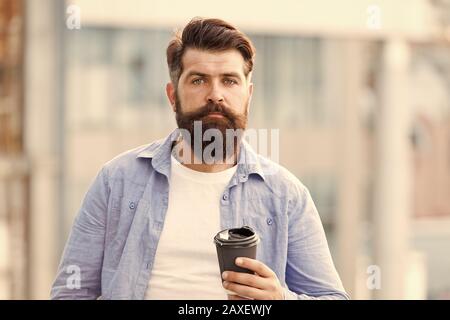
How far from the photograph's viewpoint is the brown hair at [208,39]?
1.53 meters

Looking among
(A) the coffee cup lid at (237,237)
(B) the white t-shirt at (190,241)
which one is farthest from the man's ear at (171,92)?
(A) the coffee cup lid at (237,237)

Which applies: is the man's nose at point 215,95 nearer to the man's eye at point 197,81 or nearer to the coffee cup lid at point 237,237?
the man's eye at point 197,81

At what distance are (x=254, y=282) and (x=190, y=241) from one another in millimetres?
146

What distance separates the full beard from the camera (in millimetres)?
1541

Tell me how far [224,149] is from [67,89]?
6.99 feet

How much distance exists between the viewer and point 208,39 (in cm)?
152

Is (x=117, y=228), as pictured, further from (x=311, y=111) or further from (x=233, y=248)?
(x=311, y=111)

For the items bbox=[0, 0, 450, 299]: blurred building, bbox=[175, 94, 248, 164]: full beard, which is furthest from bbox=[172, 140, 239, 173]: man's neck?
bbox=[0, 0, 450, 299]: blurred building

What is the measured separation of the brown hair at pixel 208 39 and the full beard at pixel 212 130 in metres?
0.08

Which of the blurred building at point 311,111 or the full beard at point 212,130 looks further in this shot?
the blurred building at point 311,111

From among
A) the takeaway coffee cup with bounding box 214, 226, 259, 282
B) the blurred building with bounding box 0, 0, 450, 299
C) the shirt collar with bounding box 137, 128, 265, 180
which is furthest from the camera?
the blurred building with bounding box 0, 0, 450, 299

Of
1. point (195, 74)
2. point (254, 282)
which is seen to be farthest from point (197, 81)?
point (254, 282)

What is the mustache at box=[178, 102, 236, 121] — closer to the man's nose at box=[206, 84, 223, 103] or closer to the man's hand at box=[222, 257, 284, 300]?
the man's nose at box=[206, 84, 223, 103]
